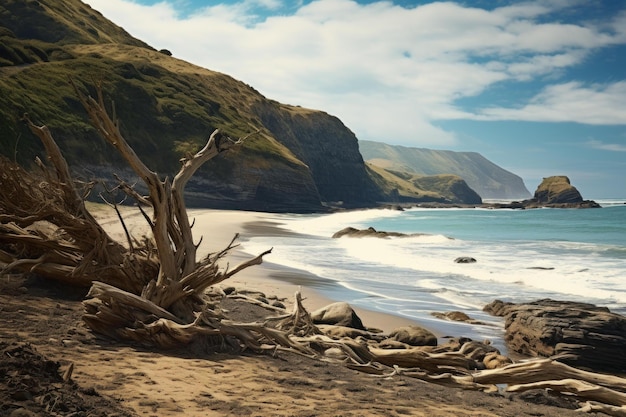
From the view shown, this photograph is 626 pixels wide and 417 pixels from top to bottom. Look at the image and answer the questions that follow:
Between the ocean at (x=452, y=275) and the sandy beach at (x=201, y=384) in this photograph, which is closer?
the sandy beach at (x=201, y=384)

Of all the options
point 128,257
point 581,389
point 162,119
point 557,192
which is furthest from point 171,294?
point 557,192

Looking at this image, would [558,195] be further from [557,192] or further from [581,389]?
[581,389]

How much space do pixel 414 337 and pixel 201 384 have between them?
4.58m

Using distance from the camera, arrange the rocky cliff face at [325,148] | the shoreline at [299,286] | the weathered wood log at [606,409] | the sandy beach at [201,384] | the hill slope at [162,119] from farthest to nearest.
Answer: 1. the rocky cliff face at [325,148]
2. the hill slope at [162,119]
3. the shoreline at [299,286]
4. the weathered wood log at [606,409]
5. the sandy beach at [201,384]

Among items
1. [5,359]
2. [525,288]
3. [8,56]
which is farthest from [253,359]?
[8,56]

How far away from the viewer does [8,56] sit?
59938 millimetres

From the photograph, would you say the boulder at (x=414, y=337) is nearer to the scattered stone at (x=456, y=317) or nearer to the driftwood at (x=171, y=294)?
the driftwood at (x=171, y=294)

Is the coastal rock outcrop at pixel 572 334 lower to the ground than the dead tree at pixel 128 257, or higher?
lower

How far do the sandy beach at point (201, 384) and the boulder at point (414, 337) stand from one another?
242 centimetres

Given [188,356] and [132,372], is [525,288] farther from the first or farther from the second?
[132,372]

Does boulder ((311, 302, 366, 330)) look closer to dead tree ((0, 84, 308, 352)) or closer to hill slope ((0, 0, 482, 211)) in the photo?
dead tree ((0, 84, 308, 352))

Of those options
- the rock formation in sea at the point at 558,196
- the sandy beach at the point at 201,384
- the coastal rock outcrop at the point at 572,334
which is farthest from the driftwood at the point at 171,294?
the rock formation in sea at the point at 558,196

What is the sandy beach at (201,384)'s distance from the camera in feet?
13.8

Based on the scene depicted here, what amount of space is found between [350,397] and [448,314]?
6.97 m
